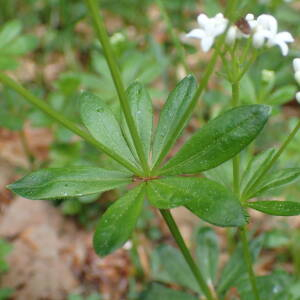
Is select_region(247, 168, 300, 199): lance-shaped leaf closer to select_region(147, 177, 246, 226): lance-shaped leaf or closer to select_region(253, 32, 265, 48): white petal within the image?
select_region(147, 177, 246, 226): lance-shaped leaf

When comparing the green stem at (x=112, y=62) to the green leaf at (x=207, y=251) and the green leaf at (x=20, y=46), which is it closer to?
the green leaf at (x=207, y=251)

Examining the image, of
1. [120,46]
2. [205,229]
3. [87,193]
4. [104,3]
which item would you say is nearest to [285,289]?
[205,229]

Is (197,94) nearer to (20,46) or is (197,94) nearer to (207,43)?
(207,43)

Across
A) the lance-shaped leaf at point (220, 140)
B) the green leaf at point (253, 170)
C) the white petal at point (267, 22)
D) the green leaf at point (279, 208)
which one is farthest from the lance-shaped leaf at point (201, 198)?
the white petal at point (267, 22)

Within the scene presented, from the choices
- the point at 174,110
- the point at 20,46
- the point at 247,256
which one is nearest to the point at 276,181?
the point at 247,256

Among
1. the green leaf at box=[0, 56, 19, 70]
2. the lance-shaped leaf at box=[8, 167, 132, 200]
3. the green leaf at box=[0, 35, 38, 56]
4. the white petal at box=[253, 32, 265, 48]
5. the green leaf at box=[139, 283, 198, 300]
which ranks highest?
the green leaf at box=[0, 35, 38, 56]

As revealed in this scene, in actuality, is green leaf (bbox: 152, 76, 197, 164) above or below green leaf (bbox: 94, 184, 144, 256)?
above

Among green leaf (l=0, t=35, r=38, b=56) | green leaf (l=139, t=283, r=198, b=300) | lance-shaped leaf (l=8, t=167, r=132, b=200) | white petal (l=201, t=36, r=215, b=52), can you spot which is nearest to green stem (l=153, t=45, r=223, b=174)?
white petal (l=201, t=36, r=215, b=52)
